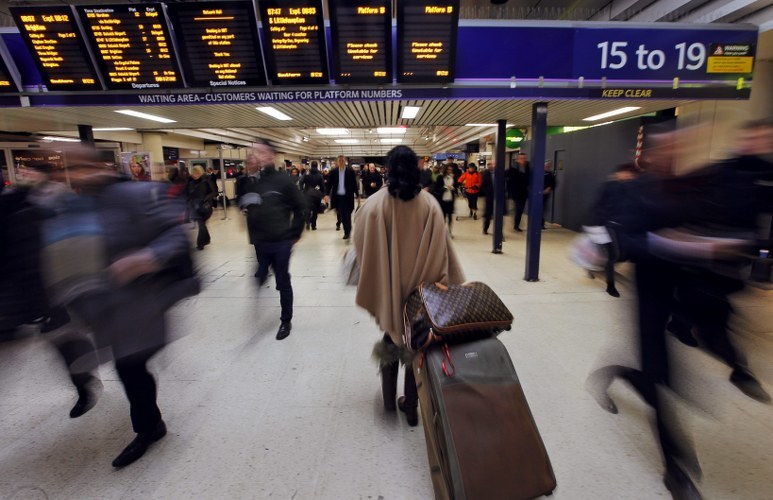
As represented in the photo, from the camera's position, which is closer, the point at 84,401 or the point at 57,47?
the point at 84,401

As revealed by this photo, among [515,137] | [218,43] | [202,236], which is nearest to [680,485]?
[218,43]

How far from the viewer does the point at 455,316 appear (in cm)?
184

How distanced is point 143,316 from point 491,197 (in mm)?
8625

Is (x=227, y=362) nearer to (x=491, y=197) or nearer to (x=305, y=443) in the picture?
(x=305, y=443)

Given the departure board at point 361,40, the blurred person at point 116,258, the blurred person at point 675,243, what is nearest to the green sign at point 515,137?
the departure board at point 361,40

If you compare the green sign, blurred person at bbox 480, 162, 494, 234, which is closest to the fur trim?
blurred person at bbox 480, 162, 494, 234

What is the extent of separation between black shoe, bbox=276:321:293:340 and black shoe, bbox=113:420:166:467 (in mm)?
1533

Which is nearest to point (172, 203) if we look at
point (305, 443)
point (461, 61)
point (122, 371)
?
point (122, 371)

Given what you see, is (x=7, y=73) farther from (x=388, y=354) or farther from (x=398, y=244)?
(x=388, y=354)

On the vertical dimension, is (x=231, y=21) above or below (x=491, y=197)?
above

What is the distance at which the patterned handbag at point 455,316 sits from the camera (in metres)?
1.83

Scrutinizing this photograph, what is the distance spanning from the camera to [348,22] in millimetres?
4727

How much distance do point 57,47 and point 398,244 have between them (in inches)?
226

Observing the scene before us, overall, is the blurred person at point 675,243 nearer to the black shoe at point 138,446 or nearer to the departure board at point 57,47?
the black shoe at point 138,446
